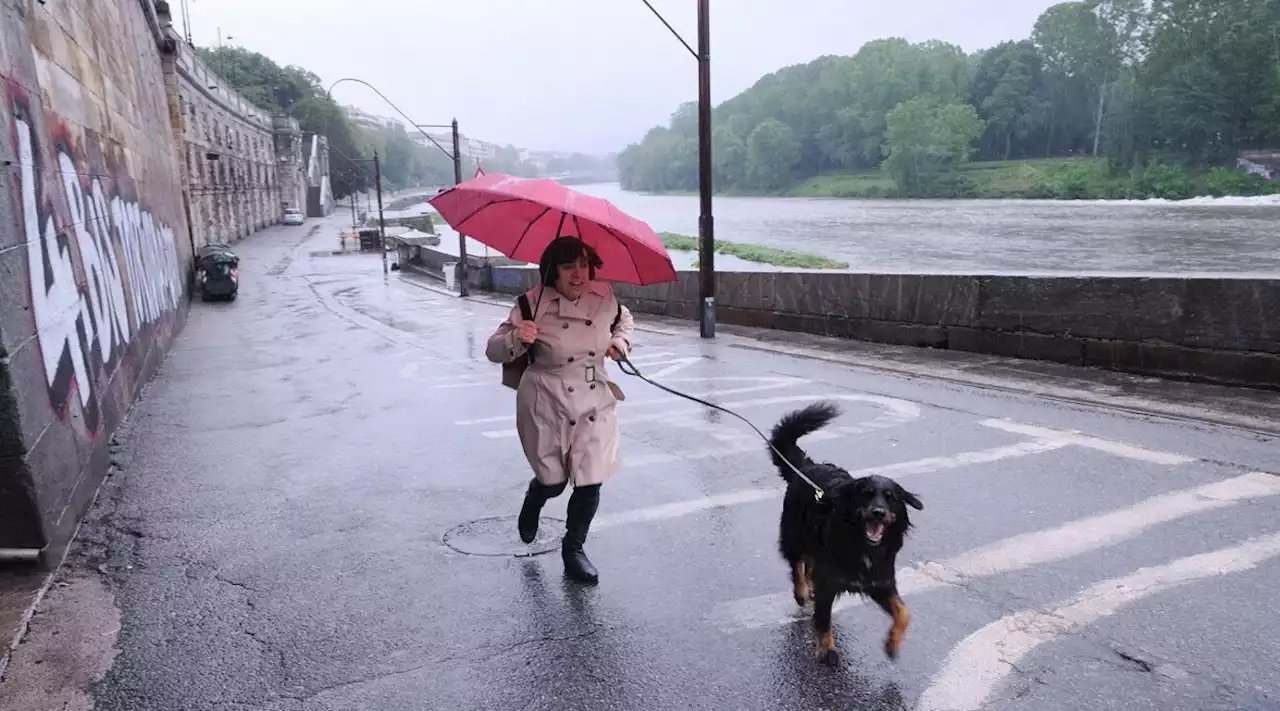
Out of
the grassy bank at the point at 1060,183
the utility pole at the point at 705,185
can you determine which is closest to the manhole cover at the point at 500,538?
the utility pole at the point at 705,185

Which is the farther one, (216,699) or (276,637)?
(276,637)

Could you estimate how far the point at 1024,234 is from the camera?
204ft

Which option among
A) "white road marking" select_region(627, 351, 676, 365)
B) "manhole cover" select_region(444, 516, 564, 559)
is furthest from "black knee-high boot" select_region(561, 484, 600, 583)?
"white road marking" select_region(627, 351, 676, 365)

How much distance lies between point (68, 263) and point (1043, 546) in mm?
7129

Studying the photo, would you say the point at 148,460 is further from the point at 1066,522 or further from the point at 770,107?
the point at 770,107

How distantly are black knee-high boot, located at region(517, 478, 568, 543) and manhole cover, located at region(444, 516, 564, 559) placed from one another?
92 millimetres

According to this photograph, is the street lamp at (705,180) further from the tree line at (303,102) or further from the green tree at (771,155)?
the green tree at (771,155)

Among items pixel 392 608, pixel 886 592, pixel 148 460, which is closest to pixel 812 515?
pixel 886 592

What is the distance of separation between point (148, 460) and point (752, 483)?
494 centimetres

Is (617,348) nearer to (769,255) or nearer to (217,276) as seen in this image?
(217,276)

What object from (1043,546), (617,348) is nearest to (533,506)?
(617,348)

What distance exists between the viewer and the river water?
45.3 metres

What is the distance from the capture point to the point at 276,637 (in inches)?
156

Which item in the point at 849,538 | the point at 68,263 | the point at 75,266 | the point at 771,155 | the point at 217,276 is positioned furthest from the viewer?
the point at 771,155
